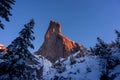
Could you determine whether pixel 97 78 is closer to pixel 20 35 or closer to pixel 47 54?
pixel 20 35

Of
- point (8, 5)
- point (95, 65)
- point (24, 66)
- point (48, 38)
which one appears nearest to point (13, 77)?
point (24, 66)

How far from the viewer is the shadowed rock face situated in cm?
11669

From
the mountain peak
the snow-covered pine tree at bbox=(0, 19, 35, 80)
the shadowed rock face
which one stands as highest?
the mountain peak

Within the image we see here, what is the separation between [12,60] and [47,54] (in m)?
103

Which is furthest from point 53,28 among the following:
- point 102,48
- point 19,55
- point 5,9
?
point 5,9

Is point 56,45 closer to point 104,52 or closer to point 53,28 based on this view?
point 53,28

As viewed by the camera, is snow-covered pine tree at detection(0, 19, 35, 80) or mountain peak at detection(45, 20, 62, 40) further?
mountain peak at detection(45, 20, 62, 40)

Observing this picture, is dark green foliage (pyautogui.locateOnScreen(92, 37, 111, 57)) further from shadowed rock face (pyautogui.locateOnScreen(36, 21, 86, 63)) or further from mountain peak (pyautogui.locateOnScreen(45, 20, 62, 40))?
mountain peak (pyautogui.locateOnScreen(45, 20, 62, 40))

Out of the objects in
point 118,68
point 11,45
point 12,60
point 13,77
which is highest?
point 118,68

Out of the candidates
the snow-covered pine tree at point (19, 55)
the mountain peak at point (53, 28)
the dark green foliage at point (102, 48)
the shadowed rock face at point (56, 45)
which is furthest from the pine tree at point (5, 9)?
the mountain peak at point (53, 28)

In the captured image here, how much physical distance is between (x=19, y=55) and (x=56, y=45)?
10372 centimetres

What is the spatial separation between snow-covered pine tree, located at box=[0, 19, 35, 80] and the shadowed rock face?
9656 cm

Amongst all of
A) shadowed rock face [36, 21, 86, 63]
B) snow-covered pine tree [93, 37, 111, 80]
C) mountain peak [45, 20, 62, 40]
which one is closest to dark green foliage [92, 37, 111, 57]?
snow-covered pine tree [93, 37, 111, 80]

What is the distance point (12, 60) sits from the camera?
16.7m
